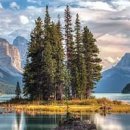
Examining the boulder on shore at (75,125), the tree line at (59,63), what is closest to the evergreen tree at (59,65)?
the tree line at (59,63)

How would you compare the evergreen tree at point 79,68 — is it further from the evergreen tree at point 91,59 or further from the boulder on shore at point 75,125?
the boulder on shore at point 75,125

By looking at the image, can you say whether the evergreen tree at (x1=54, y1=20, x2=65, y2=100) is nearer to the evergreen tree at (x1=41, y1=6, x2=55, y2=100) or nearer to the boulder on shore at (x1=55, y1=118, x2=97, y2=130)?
the evergreen tree at (x1=41, y1=6, x2=55, y2=100)

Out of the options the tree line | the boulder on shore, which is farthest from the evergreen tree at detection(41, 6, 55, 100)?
the boulder on shore

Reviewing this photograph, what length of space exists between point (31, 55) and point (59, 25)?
1267 centimetres

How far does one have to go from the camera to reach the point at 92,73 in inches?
5059

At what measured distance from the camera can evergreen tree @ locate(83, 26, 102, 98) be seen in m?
128

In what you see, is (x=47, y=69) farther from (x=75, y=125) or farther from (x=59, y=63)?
(x=75, y=125)

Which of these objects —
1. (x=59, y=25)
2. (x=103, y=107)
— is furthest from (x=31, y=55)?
(x=103, y=107)

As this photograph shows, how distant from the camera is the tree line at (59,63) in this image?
116 metres

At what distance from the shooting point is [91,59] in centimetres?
12875

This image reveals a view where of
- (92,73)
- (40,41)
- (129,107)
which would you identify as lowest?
(129,107)

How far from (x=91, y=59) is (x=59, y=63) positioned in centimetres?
1415

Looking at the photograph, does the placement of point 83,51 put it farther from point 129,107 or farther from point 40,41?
point 129,107

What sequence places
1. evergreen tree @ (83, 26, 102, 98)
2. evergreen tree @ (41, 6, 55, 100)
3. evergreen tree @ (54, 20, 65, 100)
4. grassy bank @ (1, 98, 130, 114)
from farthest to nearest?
1. evergreen tree @ (83, 26, 102, 98)
2. evergreen tree @ (54, 20, 65, 100)
3. evergreen tree @ (41, 6, 55, 100)
4. grassy bank @ (1, 98, 130, 114)
